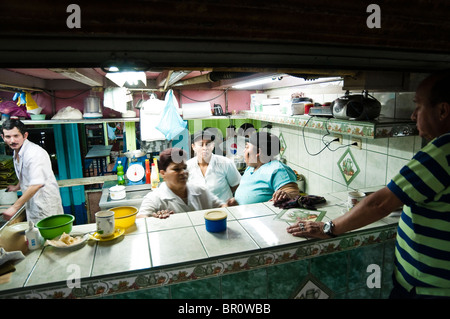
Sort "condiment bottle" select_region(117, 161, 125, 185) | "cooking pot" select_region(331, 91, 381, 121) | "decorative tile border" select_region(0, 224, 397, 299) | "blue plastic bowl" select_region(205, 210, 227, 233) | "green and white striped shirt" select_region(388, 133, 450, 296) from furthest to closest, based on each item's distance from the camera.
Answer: "condiment bottle" select_region(117, 161, 125, 185), "cooking pot" select_region(331, 91, 381, 121), "blue plastic bowl" select_region(205, 210, 227, 233), "decorative tile border" select_region(0, 224, 397, 299), "green and white striped shirt" select_region(388, 133, 450, 296)

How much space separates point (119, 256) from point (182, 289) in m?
0.43

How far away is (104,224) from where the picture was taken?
67.8 inches

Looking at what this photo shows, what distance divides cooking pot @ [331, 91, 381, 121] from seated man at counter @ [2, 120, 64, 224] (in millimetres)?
3645

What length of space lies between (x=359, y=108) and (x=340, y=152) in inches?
51.7

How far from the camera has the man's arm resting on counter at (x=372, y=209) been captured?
1352mm

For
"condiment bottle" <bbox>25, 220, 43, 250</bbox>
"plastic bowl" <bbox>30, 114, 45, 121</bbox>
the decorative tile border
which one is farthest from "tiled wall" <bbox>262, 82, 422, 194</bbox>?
"plastic bowl" <bbox>30, 114, 45, 121</bbox>

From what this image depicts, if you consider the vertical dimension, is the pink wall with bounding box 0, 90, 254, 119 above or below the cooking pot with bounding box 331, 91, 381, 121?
above

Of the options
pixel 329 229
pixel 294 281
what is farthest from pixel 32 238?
pixel 329 229

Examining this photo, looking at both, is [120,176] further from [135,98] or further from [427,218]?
[427,218]

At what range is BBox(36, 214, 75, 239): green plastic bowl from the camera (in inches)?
67.7

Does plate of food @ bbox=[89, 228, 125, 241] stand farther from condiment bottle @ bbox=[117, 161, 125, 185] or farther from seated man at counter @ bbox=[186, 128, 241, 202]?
condiment bottle @ bbox=[117, 161, 125, 185]

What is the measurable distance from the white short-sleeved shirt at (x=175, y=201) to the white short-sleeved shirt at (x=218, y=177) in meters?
0.71
